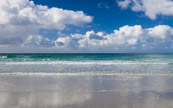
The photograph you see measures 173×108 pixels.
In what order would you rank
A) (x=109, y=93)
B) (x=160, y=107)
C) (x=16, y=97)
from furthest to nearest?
(x=109, y=93)
(x=16, y=97)
(x=160, y=107)

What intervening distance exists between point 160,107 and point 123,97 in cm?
142

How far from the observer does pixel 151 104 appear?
527cm

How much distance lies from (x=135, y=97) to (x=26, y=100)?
4129 mm

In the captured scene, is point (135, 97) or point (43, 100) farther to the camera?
point (135, 97)

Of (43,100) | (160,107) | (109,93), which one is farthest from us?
(109,93)

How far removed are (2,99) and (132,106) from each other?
4.71 metres

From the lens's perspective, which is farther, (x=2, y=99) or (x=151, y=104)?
(x=2, y=99)

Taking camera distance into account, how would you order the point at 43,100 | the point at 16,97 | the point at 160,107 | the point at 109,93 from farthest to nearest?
the point at 109,93 → the point at 16,97 → the point at 43,100 → the point at 160,107

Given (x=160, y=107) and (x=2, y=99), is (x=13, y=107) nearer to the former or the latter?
(x=2, y=99)

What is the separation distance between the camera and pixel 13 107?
16.4 feet

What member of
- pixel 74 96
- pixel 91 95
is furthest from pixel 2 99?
pixel 91 95

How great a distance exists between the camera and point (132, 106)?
16.7ft

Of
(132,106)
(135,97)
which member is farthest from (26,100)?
(135,97)

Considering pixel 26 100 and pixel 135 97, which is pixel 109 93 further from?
pixel 26 100
